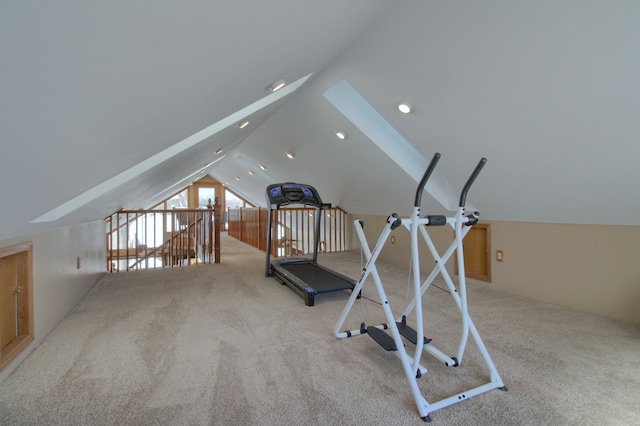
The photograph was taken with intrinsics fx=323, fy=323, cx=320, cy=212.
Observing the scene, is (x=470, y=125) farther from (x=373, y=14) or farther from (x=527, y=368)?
(x=527, y=368)

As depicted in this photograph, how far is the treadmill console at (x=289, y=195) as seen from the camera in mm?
4766

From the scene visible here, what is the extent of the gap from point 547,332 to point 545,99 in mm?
1883

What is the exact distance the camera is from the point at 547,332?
271 centimetres

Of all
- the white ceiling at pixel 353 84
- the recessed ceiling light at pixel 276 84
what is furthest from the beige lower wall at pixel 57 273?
the recessed ceiling light at pixel 276 84

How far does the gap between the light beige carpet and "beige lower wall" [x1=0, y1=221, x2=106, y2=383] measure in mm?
114

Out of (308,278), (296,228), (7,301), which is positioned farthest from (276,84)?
(296,228)

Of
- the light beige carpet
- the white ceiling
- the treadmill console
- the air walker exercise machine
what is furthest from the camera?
the treadmill console

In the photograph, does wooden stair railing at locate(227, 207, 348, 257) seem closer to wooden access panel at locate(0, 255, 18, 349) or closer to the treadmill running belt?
the treadmill running belt

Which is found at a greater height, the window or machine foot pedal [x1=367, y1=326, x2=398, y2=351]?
the window

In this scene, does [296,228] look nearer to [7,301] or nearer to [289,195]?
[289,195]

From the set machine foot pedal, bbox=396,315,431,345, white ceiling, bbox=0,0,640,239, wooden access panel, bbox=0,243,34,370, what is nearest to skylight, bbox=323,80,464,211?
white ceiling, bbox=0,0,640,239

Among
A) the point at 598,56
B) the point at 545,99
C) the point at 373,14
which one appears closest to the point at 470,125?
the point at 545,99

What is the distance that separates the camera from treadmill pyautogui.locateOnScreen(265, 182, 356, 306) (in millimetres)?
3669

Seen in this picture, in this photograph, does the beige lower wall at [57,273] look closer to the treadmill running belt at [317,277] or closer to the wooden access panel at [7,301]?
the wooden access panel at [7,301]
